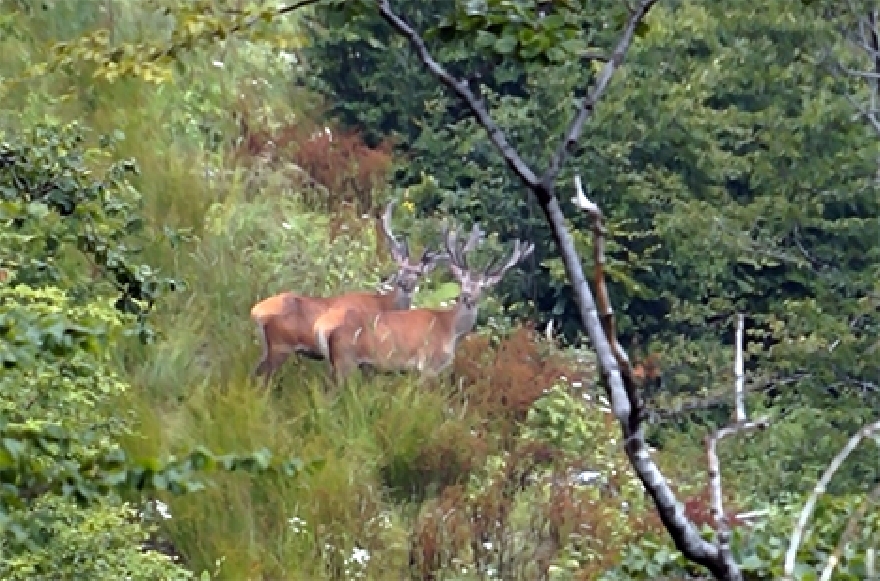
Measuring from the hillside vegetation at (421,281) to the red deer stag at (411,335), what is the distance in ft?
0.50

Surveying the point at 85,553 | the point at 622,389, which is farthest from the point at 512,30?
Result: the point at 85,553

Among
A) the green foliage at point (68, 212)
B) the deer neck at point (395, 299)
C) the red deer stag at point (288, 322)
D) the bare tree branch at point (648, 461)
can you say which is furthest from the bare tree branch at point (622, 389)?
the deer neck at point (395, 299)

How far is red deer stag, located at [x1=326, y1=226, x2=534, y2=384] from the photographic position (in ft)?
30.0

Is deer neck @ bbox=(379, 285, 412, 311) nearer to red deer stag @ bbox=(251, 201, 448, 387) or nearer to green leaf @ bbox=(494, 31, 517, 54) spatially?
red deer stag @ bbox=(251, 201, 448, 387)

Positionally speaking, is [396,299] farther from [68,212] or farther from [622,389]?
[622,389]

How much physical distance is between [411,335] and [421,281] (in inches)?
86.6

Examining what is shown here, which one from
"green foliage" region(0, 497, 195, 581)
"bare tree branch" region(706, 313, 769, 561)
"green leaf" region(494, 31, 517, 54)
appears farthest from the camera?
"green foliage" region(0, 497, 195, 581)

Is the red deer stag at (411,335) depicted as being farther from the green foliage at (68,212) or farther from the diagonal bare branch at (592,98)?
the diagonal bare branch at (592,98)

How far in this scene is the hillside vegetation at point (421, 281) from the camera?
165 inches

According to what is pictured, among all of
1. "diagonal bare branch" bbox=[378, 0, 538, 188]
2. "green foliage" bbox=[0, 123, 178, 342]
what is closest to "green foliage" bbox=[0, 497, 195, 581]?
"green foliage" bbox=[0, 123, 178, 342]

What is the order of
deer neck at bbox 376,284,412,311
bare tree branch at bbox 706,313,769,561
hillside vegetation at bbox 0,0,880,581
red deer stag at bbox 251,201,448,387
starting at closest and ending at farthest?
bare tree branch at bbox 706,313,769,561 < hillside vegetation at bbox 0,0,880,581 < red deer stag at bbox 251,201,448,387 < deer neck at bbox 376,284,412,311

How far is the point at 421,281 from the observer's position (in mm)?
11688

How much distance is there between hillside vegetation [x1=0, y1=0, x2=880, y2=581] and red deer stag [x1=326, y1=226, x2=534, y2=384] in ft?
0.50

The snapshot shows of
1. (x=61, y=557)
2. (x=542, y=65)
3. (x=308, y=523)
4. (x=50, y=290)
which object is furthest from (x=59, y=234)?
(x=308, y=523)
